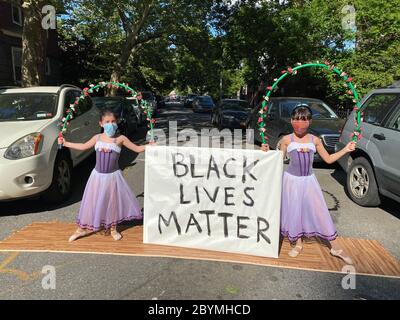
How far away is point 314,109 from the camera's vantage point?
9453mm

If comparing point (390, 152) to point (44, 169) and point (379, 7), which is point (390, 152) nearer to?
point (44, 169)

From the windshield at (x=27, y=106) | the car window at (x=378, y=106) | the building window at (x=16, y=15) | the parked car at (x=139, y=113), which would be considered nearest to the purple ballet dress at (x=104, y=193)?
the windshield at (x=27, y=106)

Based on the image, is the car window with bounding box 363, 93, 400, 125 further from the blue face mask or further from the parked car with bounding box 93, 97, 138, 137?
the parked car with bounding box 93, 97, 138, 137

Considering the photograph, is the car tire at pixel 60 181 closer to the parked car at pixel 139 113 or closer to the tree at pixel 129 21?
the parked car at pixel 139 113

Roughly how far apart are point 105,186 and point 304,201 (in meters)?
2.19

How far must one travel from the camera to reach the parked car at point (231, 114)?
1566 cm

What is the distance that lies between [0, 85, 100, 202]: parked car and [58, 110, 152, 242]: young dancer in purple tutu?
0.93 meters

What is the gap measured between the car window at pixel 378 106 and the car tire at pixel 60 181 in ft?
16.1

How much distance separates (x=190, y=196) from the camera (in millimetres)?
3947

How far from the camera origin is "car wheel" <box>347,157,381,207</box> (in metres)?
5.43

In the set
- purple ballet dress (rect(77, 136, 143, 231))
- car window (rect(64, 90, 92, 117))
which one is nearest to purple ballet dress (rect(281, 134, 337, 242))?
purple ballet dress (rect(77, 136, 143, 231))

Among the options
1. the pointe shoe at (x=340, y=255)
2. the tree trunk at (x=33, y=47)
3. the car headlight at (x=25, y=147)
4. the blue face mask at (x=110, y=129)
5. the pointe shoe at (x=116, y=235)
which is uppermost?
the tree trunk at (x=33, y=47)

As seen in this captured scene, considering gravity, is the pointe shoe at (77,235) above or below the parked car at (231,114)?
below
